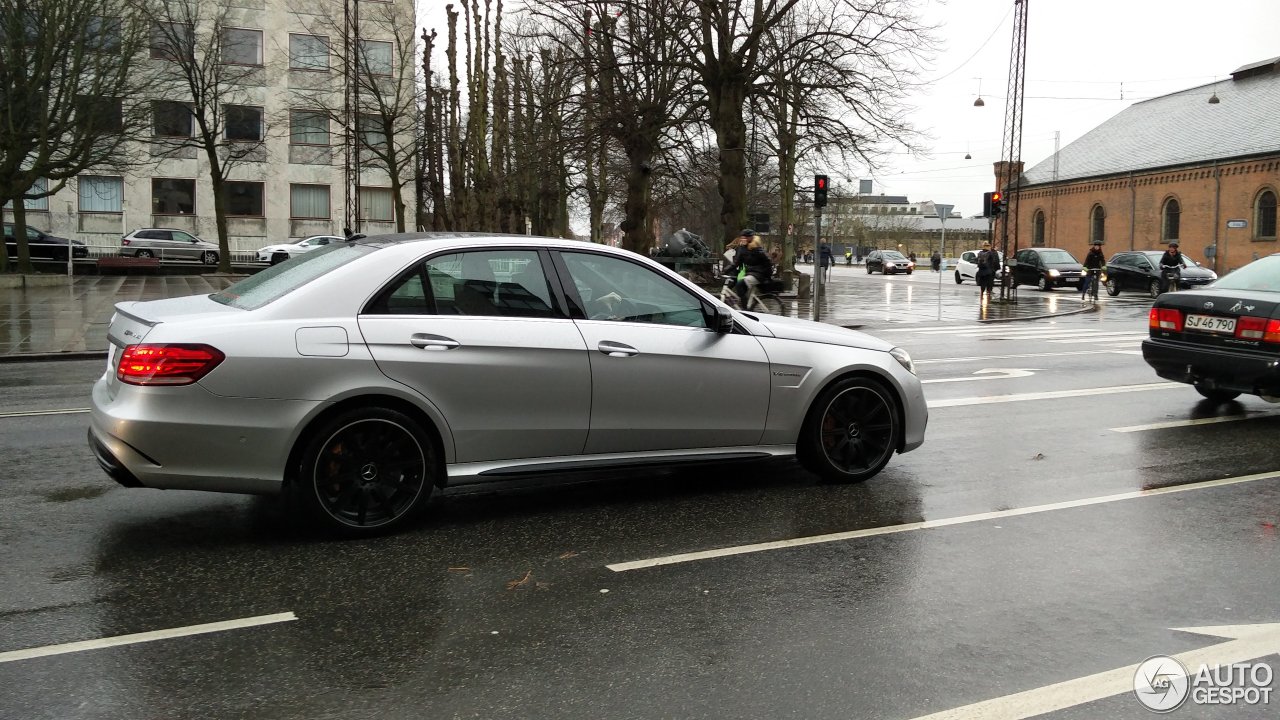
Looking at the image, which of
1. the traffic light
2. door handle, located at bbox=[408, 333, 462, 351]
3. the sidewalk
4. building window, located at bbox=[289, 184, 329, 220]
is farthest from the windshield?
door handle, located at bbox=[408, 333, 462, 351]


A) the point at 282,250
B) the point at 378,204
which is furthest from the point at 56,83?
the point at 378,204

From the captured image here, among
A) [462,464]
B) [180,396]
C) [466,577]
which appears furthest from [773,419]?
[180,396]

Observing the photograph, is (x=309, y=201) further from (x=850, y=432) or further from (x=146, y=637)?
(x=146, y=637)

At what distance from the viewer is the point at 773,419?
21.1 ft

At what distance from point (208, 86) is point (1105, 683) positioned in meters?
41.5

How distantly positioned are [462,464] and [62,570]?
75.0 inches

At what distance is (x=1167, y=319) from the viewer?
9758 millimetres

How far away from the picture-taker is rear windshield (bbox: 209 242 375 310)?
5508 millimetres

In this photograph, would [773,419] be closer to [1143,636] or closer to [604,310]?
[604,310]

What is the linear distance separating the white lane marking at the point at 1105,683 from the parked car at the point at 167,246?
4479 centimetres

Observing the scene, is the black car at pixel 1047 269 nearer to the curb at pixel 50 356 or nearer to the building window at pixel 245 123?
the curb at pixel 50 356

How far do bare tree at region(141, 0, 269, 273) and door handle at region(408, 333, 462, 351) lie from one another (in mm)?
31211

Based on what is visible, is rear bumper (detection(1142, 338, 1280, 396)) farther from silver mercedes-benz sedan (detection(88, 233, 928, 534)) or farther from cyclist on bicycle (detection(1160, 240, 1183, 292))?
cyclist on bicycle (detection(1160, 240, 1183, 292))

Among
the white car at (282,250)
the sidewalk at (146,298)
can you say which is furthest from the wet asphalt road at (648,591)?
the white car at (282,250)
